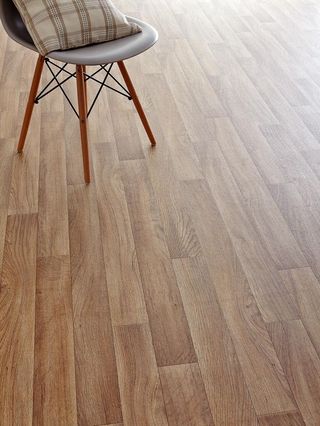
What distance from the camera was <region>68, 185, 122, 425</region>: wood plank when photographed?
165 cm

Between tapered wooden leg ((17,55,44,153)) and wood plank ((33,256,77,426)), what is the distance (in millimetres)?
696

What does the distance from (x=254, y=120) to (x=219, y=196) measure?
0.64 m

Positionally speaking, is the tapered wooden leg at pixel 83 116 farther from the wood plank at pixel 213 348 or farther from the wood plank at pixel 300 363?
the wood plank at pixel 300 363

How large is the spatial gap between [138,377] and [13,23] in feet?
4.70

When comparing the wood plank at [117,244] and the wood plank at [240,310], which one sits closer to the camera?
the wood plank at [240,310]

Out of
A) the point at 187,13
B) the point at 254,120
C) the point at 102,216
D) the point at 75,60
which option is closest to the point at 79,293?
the point at 102,216

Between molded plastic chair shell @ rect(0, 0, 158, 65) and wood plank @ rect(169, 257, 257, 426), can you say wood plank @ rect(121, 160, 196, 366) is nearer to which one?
wood plank @ rect(169, 257, 257, 426)

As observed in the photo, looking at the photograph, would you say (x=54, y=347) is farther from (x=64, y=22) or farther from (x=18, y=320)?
(x=64, y=22)

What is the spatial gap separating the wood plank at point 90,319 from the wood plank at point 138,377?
22 millimetres

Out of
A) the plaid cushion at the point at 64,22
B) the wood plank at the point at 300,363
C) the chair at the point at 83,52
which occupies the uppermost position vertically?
the plaid cushion at the point at 64,22

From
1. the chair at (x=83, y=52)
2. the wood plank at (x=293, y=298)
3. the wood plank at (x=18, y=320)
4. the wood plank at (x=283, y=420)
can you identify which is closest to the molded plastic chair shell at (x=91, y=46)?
the chair at (x=83, y=52)

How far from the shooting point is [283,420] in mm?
1607

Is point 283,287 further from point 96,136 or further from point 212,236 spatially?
point 96,136

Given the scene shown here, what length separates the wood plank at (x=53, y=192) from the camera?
2178 mm
